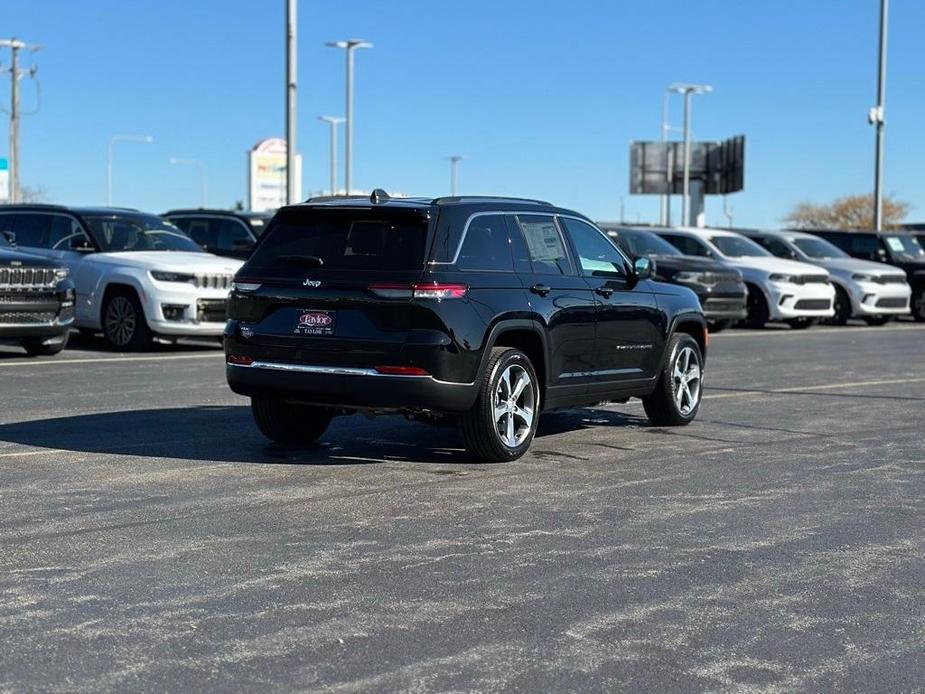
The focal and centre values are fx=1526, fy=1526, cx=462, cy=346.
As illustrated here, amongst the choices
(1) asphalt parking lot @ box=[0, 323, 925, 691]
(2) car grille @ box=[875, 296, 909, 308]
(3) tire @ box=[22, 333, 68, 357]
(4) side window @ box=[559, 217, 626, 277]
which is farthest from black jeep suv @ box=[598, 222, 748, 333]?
(4) side window @ box=[559, 217, 626, 277]

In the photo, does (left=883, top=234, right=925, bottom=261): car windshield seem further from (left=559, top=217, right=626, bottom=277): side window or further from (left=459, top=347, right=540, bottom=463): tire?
(left=459, top=347, right=540, bottom=463): tire

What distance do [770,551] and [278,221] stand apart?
13.9 ft

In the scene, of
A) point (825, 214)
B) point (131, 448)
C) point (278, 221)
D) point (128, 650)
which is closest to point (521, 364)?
point (278, 221)

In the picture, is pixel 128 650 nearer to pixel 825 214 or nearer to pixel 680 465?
pixel 680 465

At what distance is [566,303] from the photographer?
10219 mm

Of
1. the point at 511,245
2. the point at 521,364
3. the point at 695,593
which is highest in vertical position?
the point at 511,245

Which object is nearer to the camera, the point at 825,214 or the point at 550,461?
the point at 550,461

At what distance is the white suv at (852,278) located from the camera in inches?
1120

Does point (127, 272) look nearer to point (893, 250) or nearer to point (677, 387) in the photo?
point (677, 387)

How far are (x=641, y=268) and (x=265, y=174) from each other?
79406mm

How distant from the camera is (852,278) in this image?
28.6 metres

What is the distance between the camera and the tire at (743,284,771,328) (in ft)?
88.0

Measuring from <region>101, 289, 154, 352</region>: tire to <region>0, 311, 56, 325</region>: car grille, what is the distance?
1761mm

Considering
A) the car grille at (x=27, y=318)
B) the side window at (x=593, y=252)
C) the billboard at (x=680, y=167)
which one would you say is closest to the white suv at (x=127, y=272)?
the car grille at (x=27, y=318)
